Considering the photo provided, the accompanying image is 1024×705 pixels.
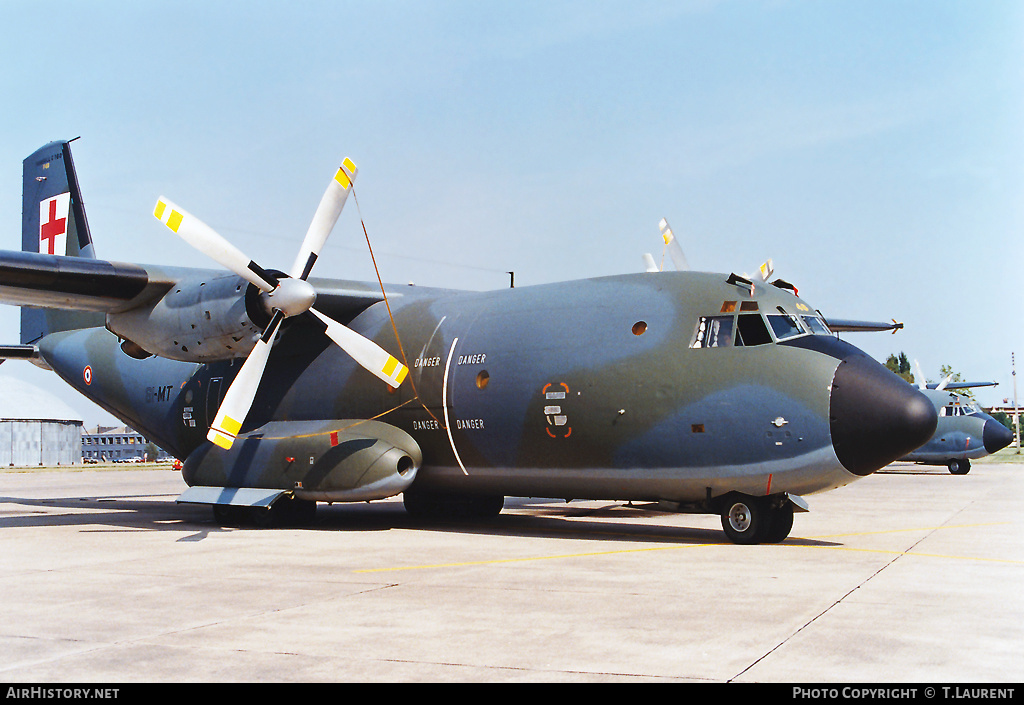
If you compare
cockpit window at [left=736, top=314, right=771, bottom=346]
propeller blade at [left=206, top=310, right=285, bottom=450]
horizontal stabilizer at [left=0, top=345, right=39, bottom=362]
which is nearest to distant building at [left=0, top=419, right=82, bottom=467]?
horizontal stabilizer at [left=0, top=345, right=39, bottom=362]

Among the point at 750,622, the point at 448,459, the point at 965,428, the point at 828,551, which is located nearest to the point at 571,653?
the point at 750,622

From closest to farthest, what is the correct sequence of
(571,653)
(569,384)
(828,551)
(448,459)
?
(571,653), (828,551), (569,384), (448,459)

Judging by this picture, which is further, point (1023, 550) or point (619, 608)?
point (1023, 550)

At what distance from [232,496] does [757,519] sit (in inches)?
348

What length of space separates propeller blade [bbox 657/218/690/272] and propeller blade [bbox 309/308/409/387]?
210 inches

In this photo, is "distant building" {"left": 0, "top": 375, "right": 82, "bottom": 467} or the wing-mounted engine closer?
the wing-mounted engine

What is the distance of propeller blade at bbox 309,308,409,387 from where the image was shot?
50.1 ft

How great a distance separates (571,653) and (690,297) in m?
7.99

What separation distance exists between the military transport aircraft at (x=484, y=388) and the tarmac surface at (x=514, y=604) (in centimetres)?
97

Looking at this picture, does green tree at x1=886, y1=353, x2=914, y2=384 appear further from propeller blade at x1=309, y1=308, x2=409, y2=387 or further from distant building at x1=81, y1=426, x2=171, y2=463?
distant building at x1=81, y1=426, x2=171, y2=463

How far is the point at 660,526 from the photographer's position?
15.8 meters

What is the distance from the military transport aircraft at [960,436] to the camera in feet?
124
